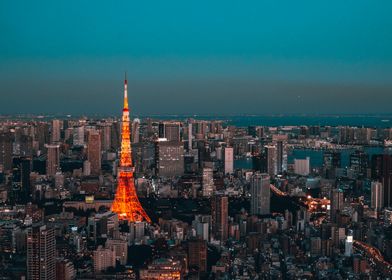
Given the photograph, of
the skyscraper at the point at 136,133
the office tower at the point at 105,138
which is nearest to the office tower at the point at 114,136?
the office tower at the point at 105,138

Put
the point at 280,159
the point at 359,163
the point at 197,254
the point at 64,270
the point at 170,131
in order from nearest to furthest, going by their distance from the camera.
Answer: the point at 64,270 < the point at 197,254 < the point at 359,163 < the point at 280,159 < the point at 170,131

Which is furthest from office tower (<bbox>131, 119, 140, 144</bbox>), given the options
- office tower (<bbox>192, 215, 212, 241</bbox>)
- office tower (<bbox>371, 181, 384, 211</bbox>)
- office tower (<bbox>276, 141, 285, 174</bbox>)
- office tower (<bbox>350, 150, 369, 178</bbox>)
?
office tower (<bbox>371, 181, 384, 211</bbox>)

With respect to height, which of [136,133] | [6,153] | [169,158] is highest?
[136,133]

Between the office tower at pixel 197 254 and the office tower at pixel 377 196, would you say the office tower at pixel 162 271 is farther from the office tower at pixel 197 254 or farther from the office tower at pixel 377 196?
the office tower at pixel 377 196

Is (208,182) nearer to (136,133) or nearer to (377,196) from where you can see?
(136,133)

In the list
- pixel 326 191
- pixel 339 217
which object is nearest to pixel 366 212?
pixel 339 217

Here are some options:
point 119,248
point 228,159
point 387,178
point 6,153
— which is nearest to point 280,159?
point 228,159
